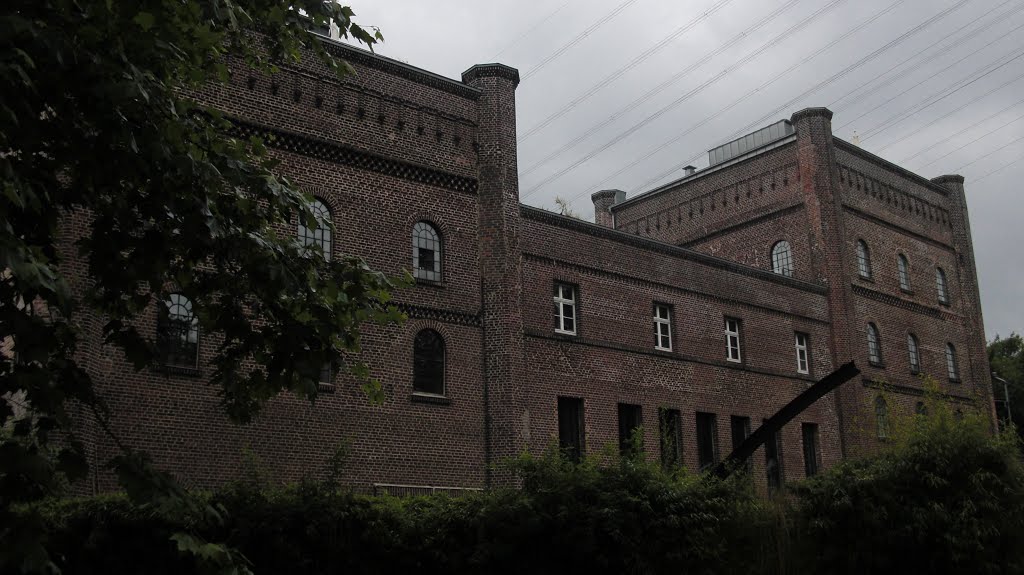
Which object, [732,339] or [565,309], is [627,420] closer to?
[565,309]

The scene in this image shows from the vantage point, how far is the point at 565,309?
26.0 meters

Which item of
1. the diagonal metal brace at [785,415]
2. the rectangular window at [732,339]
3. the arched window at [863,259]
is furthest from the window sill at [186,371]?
the arched window at [863,259]

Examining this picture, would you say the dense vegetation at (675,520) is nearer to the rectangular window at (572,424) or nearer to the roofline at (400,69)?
the rectangular window at (572,424)

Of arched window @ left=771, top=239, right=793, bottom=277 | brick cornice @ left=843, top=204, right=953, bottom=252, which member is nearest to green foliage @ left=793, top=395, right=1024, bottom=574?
arched window @ left=771, top=239, right=793, bottom=277

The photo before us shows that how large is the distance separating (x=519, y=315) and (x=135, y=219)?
15.8 metres

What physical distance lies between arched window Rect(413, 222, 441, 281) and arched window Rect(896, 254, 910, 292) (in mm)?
20435

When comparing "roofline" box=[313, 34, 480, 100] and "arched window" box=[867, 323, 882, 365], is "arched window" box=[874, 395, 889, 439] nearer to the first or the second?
"arched window" box=[867, 323, 882, 365]

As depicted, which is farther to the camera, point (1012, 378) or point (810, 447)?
point (1012, 378)

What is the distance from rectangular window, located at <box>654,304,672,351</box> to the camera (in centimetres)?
2822

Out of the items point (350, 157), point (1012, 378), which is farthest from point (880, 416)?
point (1012, 378)

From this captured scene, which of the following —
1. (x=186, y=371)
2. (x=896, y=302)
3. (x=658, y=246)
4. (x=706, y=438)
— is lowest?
(x=706, y=438)

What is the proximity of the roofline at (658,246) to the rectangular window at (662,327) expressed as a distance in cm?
163

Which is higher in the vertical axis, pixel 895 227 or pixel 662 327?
pixel 895 227

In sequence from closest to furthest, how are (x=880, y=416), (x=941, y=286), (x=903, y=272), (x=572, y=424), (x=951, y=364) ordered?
1. (x=572, y=424)
2. (x=880, y=416)
3. (x=903, y=272)
4. (x=951, y=364)
5. (x=941, y=286)
